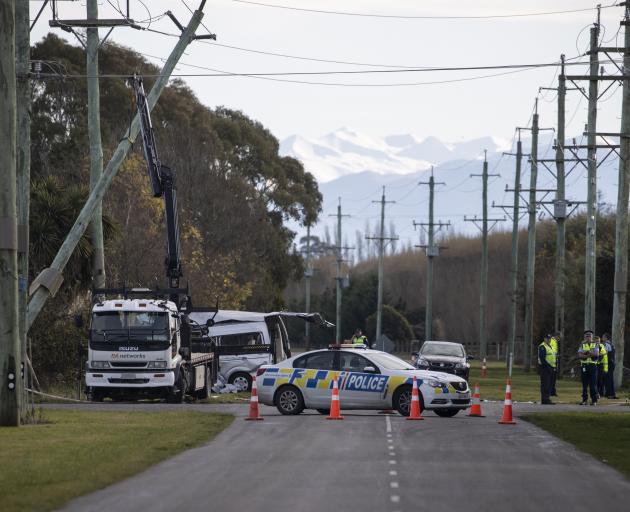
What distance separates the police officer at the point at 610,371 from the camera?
40484 mm

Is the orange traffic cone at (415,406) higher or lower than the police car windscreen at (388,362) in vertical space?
lower

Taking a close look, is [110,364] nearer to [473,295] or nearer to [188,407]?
[188,407]

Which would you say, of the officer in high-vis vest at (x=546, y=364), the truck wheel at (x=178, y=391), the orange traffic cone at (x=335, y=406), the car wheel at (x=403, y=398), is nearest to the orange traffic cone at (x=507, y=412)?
the car wheel at (x=403, y=398)

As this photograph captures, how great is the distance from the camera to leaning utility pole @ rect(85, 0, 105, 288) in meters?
36.2

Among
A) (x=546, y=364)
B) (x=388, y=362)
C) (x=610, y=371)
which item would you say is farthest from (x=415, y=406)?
(x=610, y=371)

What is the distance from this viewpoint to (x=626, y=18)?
43594mm

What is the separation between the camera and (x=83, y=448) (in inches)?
861

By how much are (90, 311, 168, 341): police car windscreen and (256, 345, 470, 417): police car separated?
168 inches

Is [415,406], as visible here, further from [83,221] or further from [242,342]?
[242,342]

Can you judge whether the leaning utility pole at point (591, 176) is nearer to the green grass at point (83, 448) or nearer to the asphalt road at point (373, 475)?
the green grass at point (83, 448)

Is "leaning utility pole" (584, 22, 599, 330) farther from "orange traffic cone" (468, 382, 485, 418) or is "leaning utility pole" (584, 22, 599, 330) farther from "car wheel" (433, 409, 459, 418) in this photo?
"car wheel" (433, 409, 459, 418)

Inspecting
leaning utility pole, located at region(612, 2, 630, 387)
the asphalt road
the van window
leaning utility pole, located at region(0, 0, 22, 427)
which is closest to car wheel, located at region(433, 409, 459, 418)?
the asphalt road

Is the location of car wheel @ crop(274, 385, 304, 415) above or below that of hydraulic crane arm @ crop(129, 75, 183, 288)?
below

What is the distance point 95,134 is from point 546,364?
A: 12659 mm
